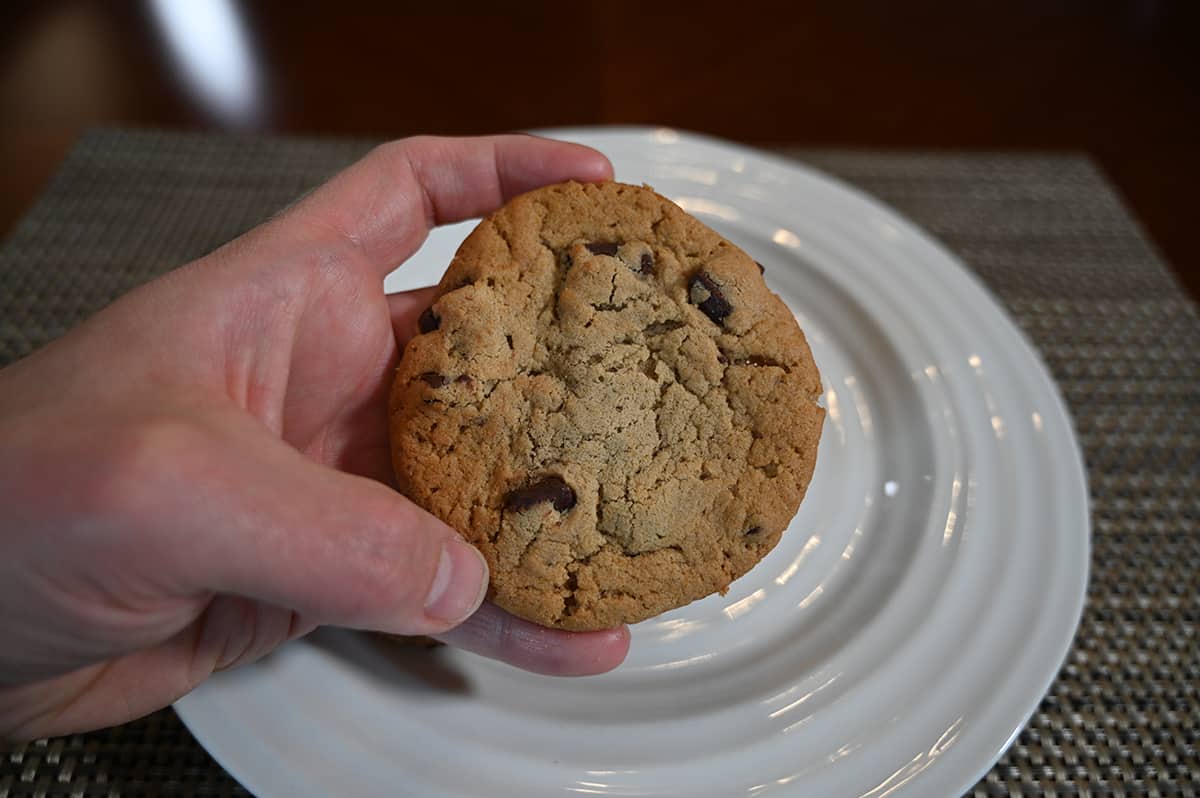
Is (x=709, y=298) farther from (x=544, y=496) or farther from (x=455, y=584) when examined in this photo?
(x=455, y=584)

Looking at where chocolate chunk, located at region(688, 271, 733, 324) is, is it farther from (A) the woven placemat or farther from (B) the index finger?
(A) the woven placemat

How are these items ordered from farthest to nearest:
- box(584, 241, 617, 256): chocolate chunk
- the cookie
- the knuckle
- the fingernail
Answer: box(584, 241, 617, 256): chocolate chunk → the cookie → the fingernail → the knuckle

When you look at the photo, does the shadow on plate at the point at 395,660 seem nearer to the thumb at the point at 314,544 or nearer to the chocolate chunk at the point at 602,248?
the thumb at the point at 314,544

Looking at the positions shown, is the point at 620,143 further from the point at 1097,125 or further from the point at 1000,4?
the point at 1000,4

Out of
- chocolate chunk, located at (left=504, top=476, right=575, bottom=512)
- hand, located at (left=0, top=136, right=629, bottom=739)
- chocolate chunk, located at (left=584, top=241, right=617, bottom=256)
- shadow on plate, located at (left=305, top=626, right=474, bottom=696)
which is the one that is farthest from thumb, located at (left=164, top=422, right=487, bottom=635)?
chocolate chunk, located at (left=584, top=241, right=617, bottom=256)

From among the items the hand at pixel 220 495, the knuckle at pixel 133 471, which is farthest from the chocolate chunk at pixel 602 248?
the knuckle at pixel 133 471
